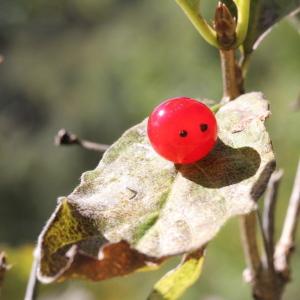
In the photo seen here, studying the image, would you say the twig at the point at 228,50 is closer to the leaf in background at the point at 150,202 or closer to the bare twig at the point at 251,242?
the leaf in background at the point at 150,202

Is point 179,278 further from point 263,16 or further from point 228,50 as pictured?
point 263,16

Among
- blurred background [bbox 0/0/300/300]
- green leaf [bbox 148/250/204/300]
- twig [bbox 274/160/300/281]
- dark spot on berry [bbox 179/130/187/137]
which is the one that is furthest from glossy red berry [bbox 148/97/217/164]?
blurred background [bbox 0/0/300/300]

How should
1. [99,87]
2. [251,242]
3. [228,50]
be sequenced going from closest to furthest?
[228,50], [251,242], [99,87]

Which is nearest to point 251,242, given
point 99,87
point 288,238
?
point 288,238

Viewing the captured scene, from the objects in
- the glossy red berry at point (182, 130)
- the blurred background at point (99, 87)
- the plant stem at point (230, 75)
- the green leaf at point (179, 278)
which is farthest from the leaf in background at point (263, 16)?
the blurred background at point (99, 87)

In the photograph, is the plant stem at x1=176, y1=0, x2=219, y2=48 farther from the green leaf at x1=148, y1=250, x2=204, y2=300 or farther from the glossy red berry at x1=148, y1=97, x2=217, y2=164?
the green leaf at x1=148, y1=250, x2=204, y2=300

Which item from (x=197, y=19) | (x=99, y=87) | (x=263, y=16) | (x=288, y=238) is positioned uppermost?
(x=197, y=19)

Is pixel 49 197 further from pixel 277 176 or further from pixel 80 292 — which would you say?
pixel 277 176
